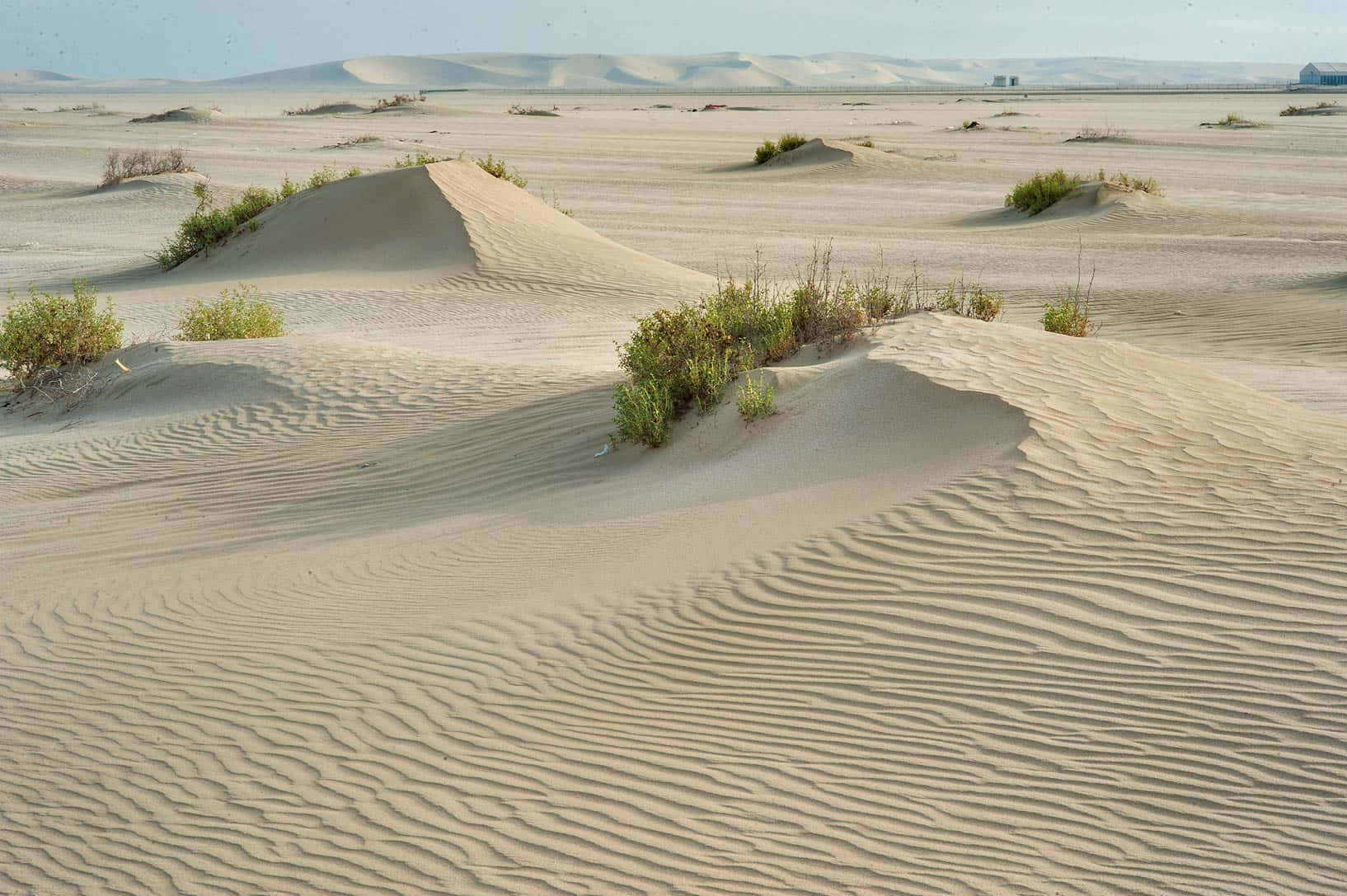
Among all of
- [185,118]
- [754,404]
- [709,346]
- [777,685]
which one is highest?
[185,118]

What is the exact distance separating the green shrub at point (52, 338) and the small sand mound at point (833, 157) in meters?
25.1

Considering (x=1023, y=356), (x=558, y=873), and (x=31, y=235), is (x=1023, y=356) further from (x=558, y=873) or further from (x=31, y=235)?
(x=31, y=235)

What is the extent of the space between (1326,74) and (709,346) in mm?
150003

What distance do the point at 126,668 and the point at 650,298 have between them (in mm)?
11496

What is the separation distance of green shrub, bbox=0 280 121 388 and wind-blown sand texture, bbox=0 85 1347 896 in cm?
25

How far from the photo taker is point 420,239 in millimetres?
19250

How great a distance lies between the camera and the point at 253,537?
769cm

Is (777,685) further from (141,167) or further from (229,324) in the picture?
(141,167)

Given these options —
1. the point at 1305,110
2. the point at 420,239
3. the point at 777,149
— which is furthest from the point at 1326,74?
the point at 420,239

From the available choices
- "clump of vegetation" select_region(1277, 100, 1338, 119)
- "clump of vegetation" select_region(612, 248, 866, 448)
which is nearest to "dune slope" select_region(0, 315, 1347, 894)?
Result: "clump of vegetation" select_region(612, 248, 866, 448)

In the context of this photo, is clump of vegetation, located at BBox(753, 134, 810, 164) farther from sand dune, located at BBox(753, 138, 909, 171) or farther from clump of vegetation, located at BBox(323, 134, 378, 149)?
clump of vegetation, located at BBox(323, 134, 378, 149)

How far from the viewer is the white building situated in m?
131

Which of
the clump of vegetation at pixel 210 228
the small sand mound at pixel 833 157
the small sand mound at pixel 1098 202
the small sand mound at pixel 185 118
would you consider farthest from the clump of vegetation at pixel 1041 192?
the small sand mound at pixel 185 118

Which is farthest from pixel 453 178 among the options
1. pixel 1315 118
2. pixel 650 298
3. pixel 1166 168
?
pixel 1315 118
